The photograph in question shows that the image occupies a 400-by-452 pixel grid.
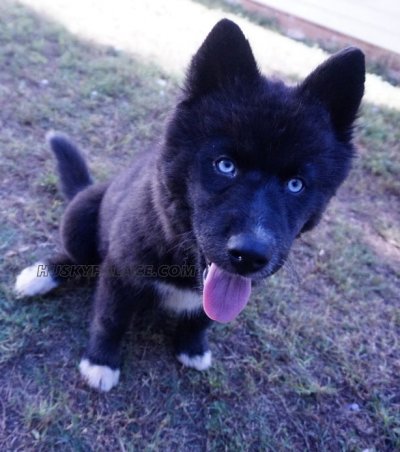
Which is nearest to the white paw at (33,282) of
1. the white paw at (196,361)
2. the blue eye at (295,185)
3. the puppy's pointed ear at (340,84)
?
the white paw at (196,361)

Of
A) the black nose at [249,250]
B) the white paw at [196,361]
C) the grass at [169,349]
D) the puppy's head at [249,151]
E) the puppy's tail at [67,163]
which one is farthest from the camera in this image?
the puppy's tail at [67,163]

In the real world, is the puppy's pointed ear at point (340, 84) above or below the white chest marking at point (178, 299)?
above

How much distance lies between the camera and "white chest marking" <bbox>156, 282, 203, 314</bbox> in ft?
7.85

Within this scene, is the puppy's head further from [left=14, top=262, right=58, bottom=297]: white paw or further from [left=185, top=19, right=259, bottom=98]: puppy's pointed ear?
[left=14, top=262, right=58, bottom=297]: white paw

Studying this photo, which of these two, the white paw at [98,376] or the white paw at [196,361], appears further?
the white paw at [196,361]

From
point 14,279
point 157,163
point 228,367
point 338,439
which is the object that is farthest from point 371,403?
point 14,279

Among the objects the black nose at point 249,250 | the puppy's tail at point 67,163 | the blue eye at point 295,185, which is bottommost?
the puppy's tail at point 67,163

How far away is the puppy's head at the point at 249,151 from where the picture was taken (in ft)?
6.28

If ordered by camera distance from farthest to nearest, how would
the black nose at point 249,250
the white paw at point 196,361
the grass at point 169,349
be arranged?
the white paw at point 196,361 < the grass at point 169,349 < the black nose at point 249,250

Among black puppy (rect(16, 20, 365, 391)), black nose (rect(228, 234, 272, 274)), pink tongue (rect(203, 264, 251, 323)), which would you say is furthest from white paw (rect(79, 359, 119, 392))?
black nose (rect(228, 234, 272, 274))

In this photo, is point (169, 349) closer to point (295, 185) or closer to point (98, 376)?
point (98, 376)

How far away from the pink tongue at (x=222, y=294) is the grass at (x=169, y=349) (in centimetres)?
70

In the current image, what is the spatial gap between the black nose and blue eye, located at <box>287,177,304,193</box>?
→ 355 millimetres

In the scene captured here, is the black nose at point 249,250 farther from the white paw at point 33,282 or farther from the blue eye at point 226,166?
the white paw at point 33,282
